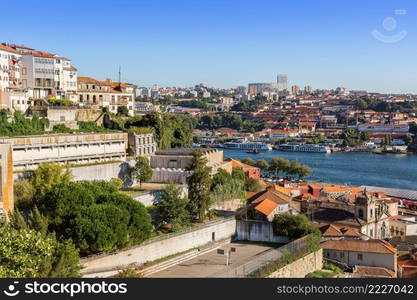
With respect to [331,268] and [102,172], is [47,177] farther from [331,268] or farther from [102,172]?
[331,268]

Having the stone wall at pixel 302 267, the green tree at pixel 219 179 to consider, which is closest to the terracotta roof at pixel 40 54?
the green tree at pixel 219 179

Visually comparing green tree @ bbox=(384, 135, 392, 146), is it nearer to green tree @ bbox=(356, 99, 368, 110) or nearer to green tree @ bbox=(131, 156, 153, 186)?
green tree @ bbox=(356, 99, 368, 110)

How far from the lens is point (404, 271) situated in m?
9.78

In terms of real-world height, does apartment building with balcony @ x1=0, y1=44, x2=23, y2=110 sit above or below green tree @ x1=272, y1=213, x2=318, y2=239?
above

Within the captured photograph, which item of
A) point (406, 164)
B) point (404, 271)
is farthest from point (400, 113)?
point (404, 271)

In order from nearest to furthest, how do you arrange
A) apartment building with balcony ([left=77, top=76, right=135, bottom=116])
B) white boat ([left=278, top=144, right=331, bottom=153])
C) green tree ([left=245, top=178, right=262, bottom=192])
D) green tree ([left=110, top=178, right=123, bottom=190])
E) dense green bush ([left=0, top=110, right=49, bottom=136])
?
green tree ([left=110, top=178, right=123, bottom=190]) → dense green bush ([left=0, top=110, right=49, bottom=136]) → green tree ([left=245, top=178, right=262, bottom=192]) → apartment building with balcony ([left=77, top=76, right=135, bottom=116]) → white boat ([left=278, top=144, right=331, bottom=153])

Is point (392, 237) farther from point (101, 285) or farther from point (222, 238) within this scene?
point (101, 285)

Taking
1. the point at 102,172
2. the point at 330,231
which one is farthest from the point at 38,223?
the point at 330,231

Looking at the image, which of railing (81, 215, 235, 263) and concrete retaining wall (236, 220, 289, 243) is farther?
concrete retaining wall (236, 220, 289, 243)

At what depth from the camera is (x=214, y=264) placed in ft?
27.9

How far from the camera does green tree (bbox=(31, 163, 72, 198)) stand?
9.05 meters

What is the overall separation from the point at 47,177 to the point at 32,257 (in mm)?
3580

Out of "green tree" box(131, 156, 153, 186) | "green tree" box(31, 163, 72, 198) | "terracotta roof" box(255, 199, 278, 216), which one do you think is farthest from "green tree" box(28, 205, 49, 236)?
"terracotta roof" box(255, 199, 278, 216)

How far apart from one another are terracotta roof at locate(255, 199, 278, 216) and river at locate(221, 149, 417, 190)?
11.5m
